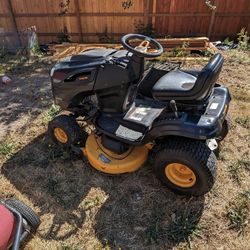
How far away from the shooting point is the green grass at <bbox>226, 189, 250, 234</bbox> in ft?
8.48

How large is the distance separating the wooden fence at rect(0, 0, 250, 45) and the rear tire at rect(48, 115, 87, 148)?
17.1ft

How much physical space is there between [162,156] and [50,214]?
48.7 inches

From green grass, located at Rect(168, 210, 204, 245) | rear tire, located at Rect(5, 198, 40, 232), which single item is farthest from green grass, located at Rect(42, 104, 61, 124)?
green grass, located at Rect(168, 210, 204, 245)

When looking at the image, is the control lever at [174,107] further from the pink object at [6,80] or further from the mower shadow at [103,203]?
the pink object at [6,80]

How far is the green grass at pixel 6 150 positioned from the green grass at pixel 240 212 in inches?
103

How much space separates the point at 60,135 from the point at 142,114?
1.05m

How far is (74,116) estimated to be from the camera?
134 inches

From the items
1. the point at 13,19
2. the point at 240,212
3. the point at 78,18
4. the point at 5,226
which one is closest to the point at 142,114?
the point at 240,212

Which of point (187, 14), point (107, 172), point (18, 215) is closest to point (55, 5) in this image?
point (187, 14)

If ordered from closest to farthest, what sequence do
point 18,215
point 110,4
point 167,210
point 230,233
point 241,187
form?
point 18,215, point 230,233, point 167,210, point 241,187, point 110,4

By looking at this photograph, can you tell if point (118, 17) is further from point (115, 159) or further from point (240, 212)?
point (240, 212)

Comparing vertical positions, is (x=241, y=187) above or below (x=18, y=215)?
below

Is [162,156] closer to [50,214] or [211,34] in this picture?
[50,214]

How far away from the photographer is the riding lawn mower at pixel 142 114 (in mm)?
2482
